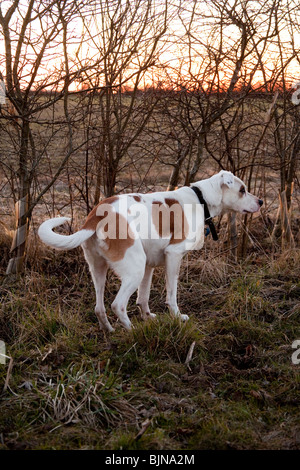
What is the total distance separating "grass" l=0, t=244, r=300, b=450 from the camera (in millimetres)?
3338

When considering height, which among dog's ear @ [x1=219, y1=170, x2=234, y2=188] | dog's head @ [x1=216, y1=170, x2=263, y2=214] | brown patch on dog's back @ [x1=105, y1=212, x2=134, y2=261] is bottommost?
brown patch on dog's back @ [x1=105, y1=212, x2=134, y2=261]

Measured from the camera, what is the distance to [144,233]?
5.13 metres

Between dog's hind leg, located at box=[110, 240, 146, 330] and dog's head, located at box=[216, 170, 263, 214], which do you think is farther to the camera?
dog's head, located at box=[216, 170, 263, 214]

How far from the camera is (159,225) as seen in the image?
529cm

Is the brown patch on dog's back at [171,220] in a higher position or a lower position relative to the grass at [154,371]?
higher

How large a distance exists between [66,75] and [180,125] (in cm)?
203

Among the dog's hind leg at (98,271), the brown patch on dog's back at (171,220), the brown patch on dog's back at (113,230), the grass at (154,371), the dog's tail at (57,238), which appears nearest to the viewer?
the grass at (154,371)

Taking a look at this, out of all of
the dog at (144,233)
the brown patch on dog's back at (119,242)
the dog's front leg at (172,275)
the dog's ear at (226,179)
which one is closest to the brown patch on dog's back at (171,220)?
the dog at (144,233)

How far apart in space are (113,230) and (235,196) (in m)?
1.65

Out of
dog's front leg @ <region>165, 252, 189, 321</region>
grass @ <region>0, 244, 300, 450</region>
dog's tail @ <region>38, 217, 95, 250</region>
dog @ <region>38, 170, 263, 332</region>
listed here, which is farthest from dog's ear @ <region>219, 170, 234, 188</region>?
dog's tail @ <region>38, 217, 95, 250</region>

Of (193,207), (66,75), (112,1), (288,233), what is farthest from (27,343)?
(288,233)

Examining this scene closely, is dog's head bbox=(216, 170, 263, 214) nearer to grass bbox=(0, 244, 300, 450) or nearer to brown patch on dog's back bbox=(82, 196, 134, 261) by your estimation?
grass bbox=(0, 244, 300, 450)

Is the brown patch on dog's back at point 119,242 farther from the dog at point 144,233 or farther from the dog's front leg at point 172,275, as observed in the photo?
the dog's front leg at point 172,275

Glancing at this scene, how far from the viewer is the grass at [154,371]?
11.0ft
